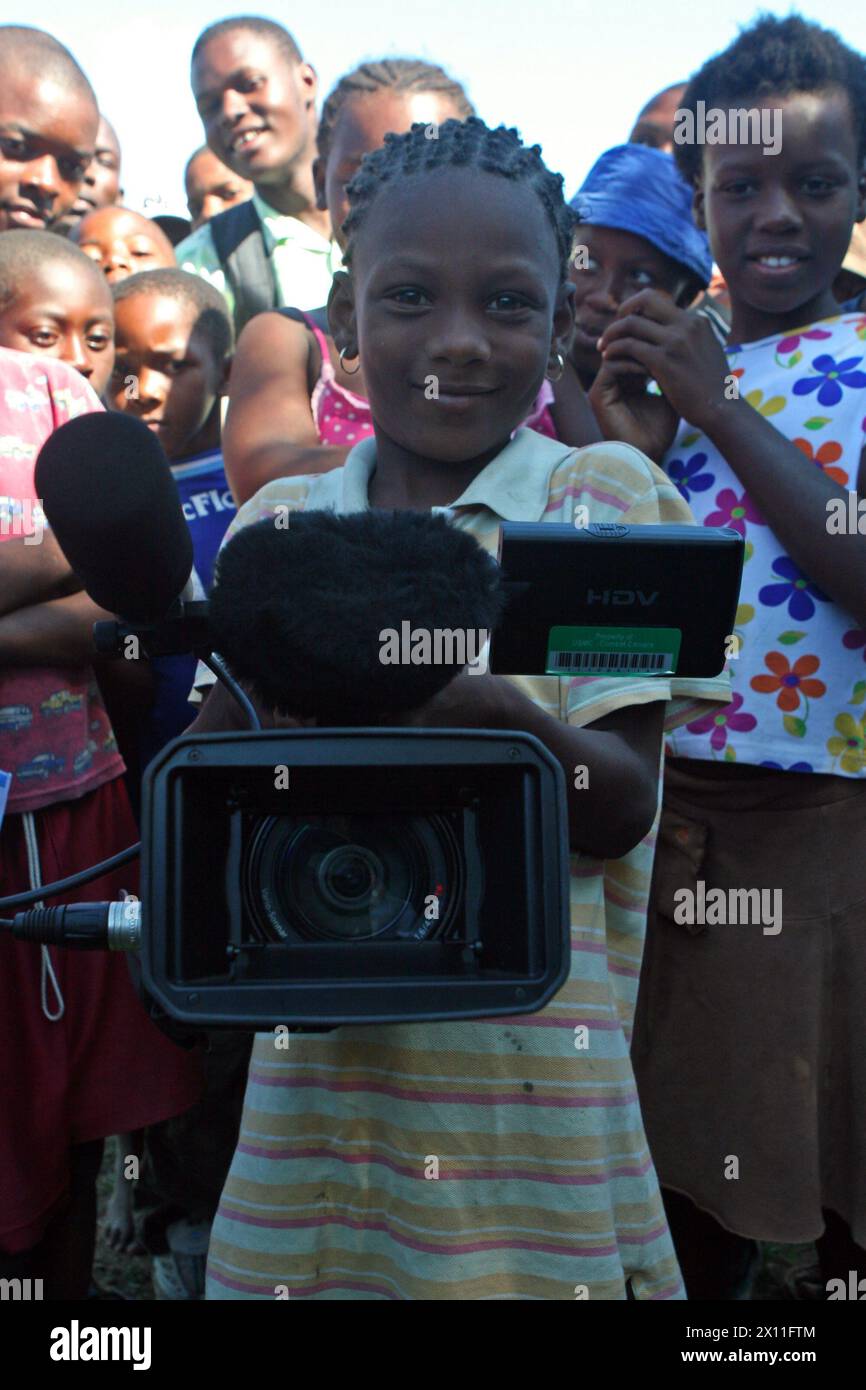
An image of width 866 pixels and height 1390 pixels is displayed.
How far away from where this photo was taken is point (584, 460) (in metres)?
1.35

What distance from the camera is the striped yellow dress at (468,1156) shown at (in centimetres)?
119

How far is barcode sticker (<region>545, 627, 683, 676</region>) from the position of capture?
100cm

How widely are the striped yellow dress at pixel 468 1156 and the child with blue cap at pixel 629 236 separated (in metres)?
1.08

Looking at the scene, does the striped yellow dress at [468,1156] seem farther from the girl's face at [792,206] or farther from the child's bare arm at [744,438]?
the girl's face at [792,206]

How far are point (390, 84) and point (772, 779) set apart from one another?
155 centimetres

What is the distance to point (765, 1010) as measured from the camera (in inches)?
70.6

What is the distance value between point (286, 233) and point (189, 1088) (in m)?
2.46

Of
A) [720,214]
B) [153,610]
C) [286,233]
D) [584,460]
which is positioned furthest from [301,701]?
[286,233]

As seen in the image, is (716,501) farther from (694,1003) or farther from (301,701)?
(301,701)

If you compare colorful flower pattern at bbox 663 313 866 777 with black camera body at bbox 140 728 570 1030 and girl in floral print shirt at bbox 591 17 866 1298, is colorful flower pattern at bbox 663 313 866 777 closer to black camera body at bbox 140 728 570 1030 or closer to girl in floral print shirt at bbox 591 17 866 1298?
girl in floral print shirt at bbox 591 17 866 1298

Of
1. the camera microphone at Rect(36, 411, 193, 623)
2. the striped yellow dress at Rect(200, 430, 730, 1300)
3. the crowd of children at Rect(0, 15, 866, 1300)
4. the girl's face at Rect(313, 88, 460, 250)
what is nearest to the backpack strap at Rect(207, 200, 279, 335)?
the crowd of children at Rect(0, 15, 866, 1300)

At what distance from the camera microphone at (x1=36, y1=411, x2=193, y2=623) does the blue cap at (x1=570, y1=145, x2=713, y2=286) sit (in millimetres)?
1425

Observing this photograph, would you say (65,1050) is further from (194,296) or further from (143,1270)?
(194,296)

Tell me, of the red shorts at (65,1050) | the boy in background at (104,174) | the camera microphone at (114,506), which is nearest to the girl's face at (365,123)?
the red shorts at (65,1050)
